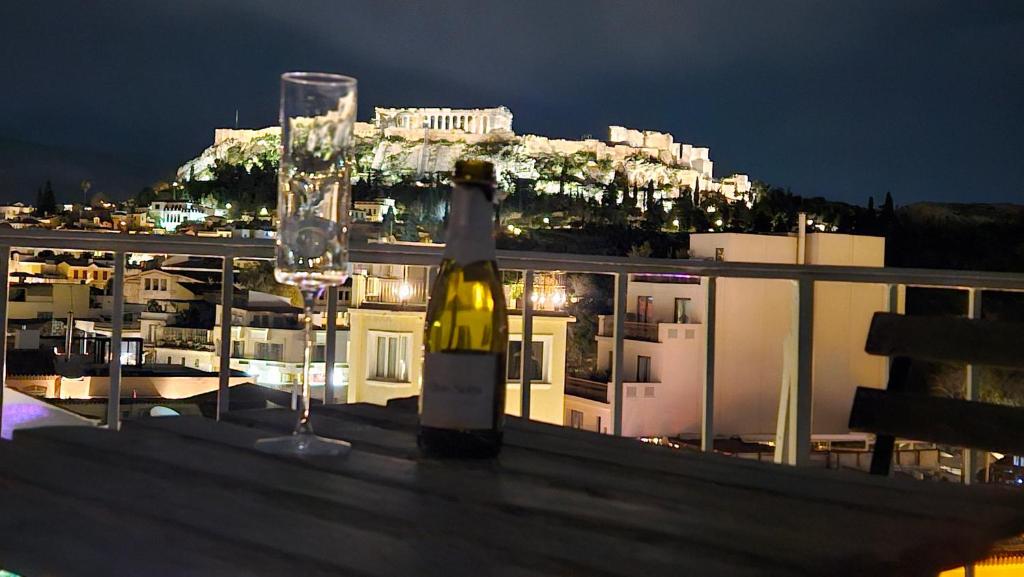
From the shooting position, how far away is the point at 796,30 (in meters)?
57.4

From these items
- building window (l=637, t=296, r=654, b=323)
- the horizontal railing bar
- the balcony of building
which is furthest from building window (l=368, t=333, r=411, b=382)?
building window (l=637, t=296, r=654, b=323)

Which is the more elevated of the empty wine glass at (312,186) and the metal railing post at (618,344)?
the empty wine glass at (312,186)

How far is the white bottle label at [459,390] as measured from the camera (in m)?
1.04

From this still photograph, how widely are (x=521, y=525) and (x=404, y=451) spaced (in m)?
0.39

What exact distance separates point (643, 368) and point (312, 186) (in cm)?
383

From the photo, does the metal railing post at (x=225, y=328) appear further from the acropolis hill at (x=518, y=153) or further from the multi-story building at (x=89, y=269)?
the acropolis hill at (x=518, y=153)

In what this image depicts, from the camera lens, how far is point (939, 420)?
1.59m

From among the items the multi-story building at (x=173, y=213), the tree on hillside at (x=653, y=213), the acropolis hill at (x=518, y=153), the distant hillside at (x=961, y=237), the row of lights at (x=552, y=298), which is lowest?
the row of lights at (x=552, y=298)

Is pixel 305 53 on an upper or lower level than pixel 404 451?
upper

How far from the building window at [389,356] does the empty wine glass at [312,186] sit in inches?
73.5

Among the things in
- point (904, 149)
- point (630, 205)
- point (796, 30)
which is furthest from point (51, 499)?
point (796, 30)

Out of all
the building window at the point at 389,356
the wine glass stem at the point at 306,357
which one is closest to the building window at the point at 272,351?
the building window at the point at 389,356

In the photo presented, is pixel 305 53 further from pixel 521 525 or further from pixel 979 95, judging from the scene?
pixel 521 525

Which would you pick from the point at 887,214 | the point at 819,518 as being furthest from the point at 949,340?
the point at 887,214
